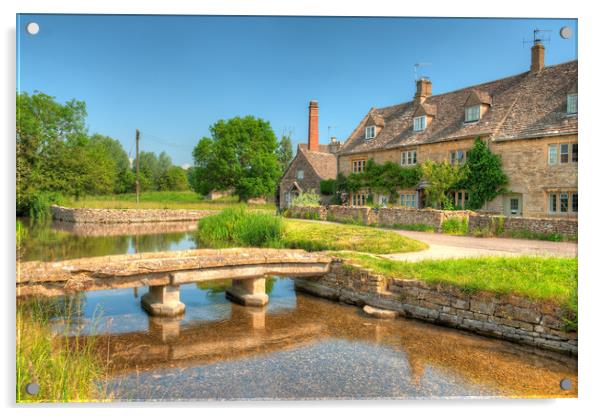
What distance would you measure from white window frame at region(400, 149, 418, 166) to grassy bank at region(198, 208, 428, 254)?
11356 mm

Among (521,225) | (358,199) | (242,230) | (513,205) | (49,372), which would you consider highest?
(358,199)

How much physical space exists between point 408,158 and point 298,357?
22098 mm

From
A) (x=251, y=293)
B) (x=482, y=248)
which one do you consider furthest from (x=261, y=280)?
(x=482, y=248)

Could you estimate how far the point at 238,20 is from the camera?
5.55 metres

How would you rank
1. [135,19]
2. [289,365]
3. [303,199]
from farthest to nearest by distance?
[303,199] < [289,365] < [135,19]

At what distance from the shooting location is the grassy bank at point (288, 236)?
43.4 feet

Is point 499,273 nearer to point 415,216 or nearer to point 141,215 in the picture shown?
point 415,216

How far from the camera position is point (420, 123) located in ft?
90.1

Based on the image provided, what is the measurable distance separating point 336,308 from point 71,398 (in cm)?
570

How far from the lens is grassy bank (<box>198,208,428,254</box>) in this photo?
13227mm

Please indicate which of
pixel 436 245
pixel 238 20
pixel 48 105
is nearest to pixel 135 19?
pixel 238 20

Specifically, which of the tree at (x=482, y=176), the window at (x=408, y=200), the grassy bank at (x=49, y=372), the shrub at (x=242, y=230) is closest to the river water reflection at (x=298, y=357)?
the grassy bank at (x=49, y=372)

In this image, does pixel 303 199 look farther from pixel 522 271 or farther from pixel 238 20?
pixel 238 20

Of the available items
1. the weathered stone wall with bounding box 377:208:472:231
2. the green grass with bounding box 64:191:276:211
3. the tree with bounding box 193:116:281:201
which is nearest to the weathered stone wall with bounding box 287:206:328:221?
the weathered stone wall with bounding box 377:208:472:231
